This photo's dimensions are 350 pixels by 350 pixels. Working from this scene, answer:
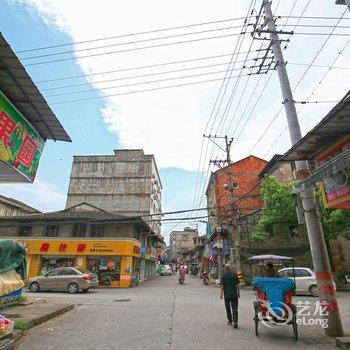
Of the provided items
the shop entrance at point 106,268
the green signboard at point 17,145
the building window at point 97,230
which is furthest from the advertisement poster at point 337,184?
the building window at point 97,230

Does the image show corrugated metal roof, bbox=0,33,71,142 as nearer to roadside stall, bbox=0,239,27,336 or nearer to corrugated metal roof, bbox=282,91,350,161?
roadside stall, bbox=0,239,27,336

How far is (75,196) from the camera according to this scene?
5122 centimetres

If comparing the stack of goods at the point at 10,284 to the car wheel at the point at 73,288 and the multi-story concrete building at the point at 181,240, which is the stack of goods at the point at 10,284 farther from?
the multi-story concrete building at the point at 181,240

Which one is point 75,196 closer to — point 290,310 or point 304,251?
point 304,251

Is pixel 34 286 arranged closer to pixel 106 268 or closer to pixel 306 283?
pixel 106 268

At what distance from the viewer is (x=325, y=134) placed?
6.74 meters

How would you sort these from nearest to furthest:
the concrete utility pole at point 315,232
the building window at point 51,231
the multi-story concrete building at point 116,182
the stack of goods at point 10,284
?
the concrete utility pole at point 315,232
the stack of goods at point 10,284
the building window at point 51,231
the multi-story concrete building at point 116,182

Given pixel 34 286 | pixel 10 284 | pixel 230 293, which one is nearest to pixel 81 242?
pixel 34 286

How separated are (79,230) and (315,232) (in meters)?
23.8

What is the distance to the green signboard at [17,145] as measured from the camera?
6.43 meters

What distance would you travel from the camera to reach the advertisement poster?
6820 mm

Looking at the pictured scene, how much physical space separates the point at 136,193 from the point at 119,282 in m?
26.0

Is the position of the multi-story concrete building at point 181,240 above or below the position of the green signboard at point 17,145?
above

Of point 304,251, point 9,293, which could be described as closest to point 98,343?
point 9,293
